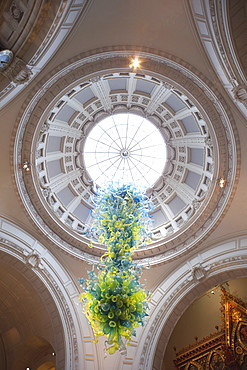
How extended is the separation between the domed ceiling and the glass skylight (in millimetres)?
58

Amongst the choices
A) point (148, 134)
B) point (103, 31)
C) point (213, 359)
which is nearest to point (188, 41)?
point (103, 31)

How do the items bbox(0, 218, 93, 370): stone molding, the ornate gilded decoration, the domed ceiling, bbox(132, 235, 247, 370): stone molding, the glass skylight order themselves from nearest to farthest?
the domed ceiling, bbox(0, 218, 93, 370): stone molding, bbox(132, 235, 247, 370): stone molding, the ornate gilded decoration, the glass skylight

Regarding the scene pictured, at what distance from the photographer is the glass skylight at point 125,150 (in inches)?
584

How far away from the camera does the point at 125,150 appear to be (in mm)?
15570

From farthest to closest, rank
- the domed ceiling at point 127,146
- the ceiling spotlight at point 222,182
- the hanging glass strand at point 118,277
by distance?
the ceiling spotlight at point 222,182 → the domed ceiling at point 127,146 → the hanging glass strand at point 118,277

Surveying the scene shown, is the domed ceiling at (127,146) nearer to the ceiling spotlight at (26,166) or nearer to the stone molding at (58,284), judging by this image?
the ceiling spotlight at (26,166)

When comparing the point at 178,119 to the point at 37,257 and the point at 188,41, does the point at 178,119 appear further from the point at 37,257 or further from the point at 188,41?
the point at 37,257

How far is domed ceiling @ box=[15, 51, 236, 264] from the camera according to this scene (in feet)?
30.6

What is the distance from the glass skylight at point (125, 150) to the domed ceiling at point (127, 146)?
0.06 meters

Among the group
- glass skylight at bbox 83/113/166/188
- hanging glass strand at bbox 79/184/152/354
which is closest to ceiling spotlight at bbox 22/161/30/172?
hanging glass strand at bbox 79/184/152/354

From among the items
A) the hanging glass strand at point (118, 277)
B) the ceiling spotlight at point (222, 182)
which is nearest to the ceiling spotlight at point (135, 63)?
the hanging glass strand at point (118, 277)

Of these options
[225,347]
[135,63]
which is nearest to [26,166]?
[135,63]

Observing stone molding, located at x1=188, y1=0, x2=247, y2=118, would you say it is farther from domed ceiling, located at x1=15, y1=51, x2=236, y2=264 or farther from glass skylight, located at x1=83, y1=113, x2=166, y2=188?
glass skylight, located at x1=83, y1=113, x2=166, y2=188

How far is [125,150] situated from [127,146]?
0.77ft
